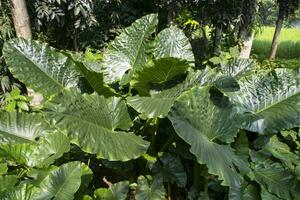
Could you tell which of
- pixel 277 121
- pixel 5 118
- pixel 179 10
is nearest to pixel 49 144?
pixel 5 118

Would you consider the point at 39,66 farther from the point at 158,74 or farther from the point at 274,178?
the point at 274,178

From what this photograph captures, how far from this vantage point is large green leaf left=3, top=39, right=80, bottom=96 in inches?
84.8

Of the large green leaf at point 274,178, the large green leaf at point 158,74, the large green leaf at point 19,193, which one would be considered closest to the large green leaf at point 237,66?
the large green leaf at point 158,74

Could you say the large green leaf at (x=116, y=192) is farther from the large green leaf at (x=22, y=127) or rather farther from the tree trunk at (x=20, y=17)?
the tree trunk at (x=20, y=17)

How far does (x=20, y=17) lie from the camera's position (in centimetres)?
282

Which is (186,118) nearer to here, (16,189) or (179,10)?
(16,189)

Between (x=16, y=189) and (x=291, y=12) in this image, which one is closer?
(x=16, y=189)

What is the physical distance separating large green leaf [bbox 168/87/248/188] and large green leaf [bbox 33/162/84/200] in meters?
0.54

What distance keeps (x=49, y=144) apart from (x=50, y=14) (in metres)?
1.67

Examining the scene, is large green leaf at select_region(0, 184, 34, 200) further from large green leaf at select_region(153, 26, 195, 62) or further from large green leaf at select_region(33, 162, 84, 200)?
large green leaf at select_region(153, 26, 195, 62)

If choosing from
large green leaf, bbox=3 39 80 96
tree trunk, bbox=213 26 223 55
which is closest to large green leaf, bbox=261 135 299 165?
large green leaf, bbox=3 39 80 96

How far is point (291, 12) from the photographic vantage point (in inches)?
265

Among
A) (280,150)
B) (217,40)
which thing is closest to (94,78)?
(280,150)

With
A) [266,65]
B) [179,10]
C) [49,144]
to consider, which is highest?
[179,10]
